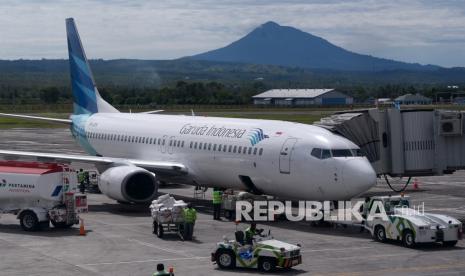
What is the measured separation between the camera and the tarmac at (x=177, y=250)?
25422 mm

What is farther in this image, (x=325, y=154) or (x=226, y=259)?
Answer: (x=325, y=154)

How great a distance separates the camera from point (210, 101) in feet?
566

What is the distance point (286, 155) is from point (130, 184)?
8.44 meters

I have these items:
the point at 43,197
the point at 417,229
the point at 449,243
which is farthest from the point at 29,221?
the point at 449,243

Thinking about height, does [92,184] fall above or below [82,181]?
below

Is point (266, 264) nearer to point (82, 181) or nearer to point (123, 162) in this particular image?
point (123, 162)

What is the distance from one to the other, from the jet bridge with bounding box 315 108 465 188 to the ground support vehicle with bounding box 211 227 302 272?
445 inches

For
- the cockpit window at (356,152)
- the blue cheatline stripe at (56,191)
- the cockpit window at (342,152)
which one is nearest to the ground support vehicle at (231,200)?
the cockpit window at (342,152)

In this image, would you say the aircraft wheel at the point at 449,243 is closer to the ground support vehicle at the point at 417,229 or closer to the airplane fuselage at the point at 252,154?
the ground support vehicle at the point at 417,229

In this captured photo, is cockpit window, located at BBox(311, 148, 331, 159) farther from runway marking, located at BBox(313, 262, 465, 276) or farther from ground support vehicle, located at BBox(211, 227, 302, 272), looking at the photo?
runway marking, located at BBox(313, 262, 465, 276)

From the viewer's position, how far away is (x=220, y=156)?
37.7 m

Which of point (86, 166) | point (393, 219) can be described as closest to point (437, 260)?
point (393, 219)

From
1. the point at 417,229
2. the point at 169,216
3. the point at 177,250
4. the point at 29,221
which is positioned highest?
the point at 169,216

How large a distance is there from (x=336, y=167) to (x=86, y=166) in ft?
111
